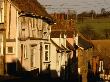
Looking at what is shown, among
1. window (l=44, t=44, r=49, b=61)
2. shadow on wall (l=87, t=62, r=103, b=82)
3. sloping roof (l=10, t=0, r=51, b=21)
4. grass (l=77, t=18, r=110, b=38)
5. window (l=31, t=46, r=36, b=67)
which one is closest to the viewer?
sloping roof (l=10, t=0, r=51, b=21)

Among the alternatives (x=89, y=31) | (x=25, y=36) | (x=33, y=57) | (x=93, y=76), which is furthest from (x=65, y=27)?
(x=89, y=31)

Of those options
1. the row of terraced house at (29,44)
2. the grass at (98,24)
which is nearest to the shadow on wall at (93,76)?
the row of terraced house at (29,44)

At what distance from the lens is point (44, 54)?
127 ft

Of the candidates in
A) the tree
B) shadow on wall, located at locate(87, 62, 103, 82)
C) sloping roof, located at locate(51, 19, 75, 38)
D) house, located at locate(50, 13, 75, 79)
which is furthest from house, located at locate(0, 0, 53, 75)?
the tree

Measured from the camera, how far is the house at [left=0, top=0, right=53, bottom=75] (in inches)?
1257

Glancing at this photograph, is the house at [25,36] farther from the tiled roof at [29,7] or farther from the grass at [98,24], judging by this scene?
the grass at [98,24]

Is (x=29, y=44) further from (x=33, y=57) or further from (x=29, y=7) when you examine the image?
(x=29, y=7)

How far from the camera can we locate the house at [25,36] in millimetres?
31938

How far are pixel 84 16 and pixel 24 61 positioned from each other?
2653 inches

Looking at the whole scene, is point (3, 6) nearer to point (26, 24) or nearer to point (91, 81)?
point (26, 24)

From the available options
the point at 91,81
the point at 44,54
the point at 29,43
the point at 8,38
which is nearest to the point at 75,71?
the point at 91,81

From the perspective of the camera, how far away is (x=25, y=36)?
33.9m

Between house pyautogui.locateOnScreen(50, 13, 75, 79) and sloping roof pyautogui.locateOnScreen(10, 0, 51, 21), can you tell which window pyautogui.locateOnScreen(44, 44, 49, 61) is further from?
sloping roof pyautogui.locateOnScreen(10, 0, 51, 21)

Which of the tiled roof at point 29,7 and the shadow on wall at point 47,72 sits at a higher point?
the tiled roof at point 29,7
